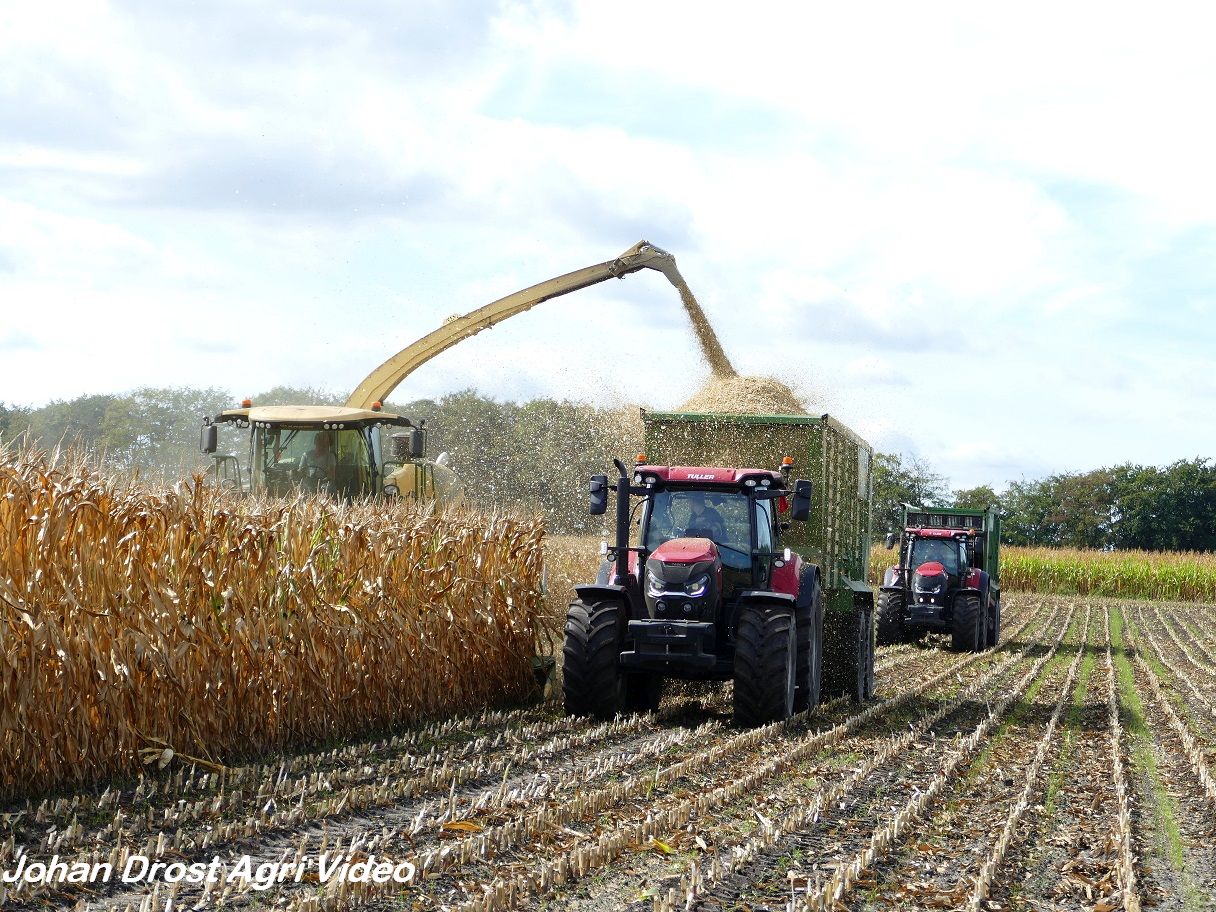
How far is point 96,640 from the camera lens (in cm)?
738

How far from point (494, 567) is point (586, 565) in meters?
3.46

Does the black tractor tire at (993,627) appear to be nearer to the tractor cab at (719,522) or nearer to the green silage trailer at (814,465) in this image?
the green silage trailer at (814,465)

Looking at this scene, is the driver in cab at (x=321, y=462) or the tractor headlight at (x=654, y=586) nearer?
the tractor headlight at (x=654, y=586)

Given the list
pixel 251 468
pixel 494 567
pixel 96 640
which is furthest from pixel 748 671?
pixel 251 468

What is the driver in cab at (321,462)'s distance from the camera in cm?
1430

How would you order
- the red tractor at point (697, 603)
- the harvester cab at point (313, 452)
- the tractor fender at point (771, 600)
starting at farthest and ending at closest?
1. the harvester cab at point (313, 452)
2. the tractor fender at point (771, 600)
3. the red tractor at point (697, 603)

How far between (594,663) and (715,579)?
1214mm

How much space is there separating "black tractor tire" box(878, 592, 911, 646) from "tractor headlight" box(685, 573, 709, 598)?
438 inches

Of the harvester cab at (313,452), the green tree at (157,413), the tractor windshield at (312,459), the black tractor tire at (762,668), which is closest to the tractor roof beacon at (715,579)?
the black tractor tire at (762,668)

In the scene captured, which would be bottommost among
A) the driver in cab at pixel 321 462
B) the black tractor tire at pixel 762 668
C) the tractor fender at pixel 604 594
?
the black tractor tire at pixel 762 668

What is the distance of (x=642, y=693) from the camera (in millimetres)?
11578

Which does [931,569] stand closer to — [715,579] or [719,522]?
[719,522]

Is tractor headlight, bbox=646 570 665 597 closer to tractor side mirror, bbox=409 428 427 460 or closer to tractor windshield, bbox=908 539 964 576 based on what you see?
tractor side mirror, bbox=409 428 427 460

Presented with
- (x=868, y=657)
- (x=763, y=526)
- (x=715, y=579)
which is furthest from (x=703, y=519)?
(x=868, y=657)
